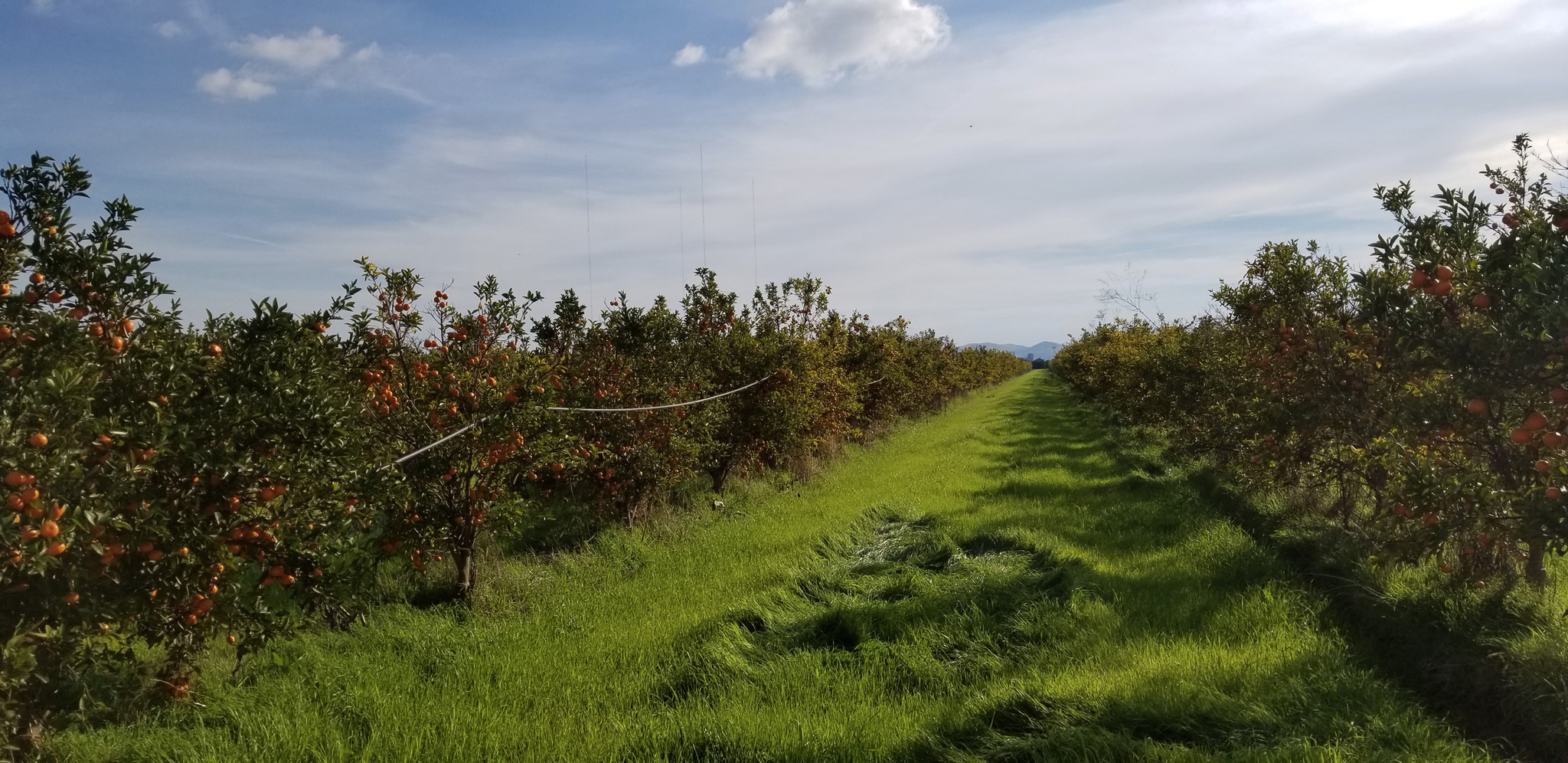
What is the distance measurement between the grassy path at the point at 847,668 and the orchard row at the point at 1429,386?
1.23m

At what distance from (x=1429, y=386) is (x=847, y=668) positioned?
5071 millimetres

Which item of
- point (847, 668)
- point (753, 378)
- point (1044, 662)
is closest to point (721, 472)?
point (753, 378)

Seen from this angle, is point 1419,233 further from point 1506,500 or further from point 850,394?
point 850,394

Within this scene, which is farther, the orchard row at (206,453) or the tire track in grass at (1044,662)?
the tire track in grass at (1044,662)

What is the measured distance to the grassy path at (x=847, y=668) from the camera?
4.35 m

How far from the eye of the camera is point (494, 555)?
8445mm

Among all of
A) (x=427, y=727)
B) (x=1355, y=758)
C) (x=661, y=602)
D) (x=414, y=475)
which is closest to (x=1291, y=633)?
(x=1355, y=758)

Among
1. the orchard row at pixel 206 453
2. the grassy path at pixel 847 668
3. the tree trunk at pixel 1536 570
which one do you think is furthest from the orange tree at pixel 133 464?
the tree trunk at pixel 1536 570

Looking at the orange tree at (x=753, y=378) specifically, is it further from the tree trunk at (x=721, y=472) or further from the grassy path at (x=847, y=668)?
the grassy path at (x=847, y=668)

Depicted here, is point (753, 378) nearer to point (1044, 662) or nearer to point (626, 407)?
point (626, 407)

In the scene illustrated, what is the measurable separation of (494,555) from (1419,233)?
885 cm

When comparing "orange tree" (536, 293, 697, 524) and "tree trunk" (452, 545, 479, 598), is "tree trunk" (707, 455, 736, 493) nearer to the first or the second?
"orange tree" (536, 293, 697, 524)

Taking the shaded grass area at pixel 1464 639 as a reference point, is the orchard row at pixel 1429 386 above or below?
above

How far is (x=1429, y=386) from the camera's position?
6039mm
